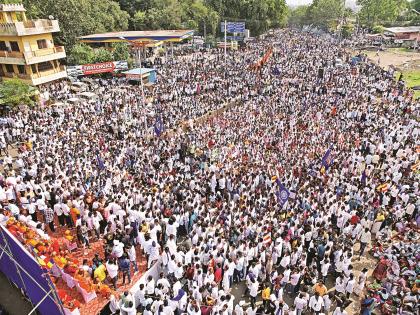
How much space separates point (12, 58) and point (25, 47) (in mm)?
1313

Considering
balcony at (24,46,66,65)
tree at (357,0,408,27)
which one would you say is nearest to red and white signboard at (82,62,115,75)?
balcony at (24,46,66,65)

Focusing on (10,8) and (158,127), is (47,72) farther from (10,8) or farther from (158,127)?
(158,127)

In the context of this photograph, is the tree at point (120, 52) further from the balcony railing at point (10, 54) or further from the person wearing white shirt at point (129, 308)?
→ the person wearing white shirt at point (129, 308)

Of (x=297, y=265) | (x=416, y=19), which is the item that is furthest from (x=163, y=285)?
(x=416, y=19)

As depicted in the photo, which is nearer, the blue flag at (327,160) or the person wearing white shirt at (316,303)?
the person wearing white shirt at (316,303)

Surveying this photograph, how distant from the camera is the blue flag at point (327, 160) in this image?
1311 cm

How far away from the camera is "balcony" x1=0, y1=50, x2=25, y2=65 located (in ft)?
75.9

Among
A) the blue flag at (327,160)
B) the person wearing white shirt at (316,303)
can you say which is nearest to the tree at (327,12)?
the blue flag at (327,160)

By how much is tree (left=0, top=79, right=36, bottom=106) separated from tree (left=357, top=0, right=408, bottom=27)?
230ft

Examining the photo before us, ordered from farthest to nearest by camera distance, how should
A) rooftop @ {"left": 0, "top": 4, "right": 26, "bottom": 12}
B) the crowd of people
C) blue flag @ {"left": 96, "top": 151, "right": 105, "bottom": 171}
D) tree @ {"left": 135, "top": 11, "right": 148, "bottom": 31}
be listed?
tree @ {"left": 135, "top": 11, "right": 148, "bottom": 31} < rooftop @ {"left": 0, "top": 4, "right": 26, "bottom": 12} < blue flag @ {"left": 96, "top": 151, "right": 105, "bottom": 171} < the crowd of people

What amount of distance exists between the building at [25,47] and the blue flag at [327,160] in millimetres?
20950

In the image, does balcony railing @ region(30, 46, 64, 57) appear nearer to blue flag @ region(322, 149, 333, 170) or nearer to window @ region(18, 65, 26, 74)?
window @ region(18, 65, 26, 74)

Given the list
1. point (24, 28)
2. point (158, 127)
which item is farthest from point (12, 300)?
point (24, 28)

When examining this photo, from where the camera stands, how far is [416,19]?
63688mm
